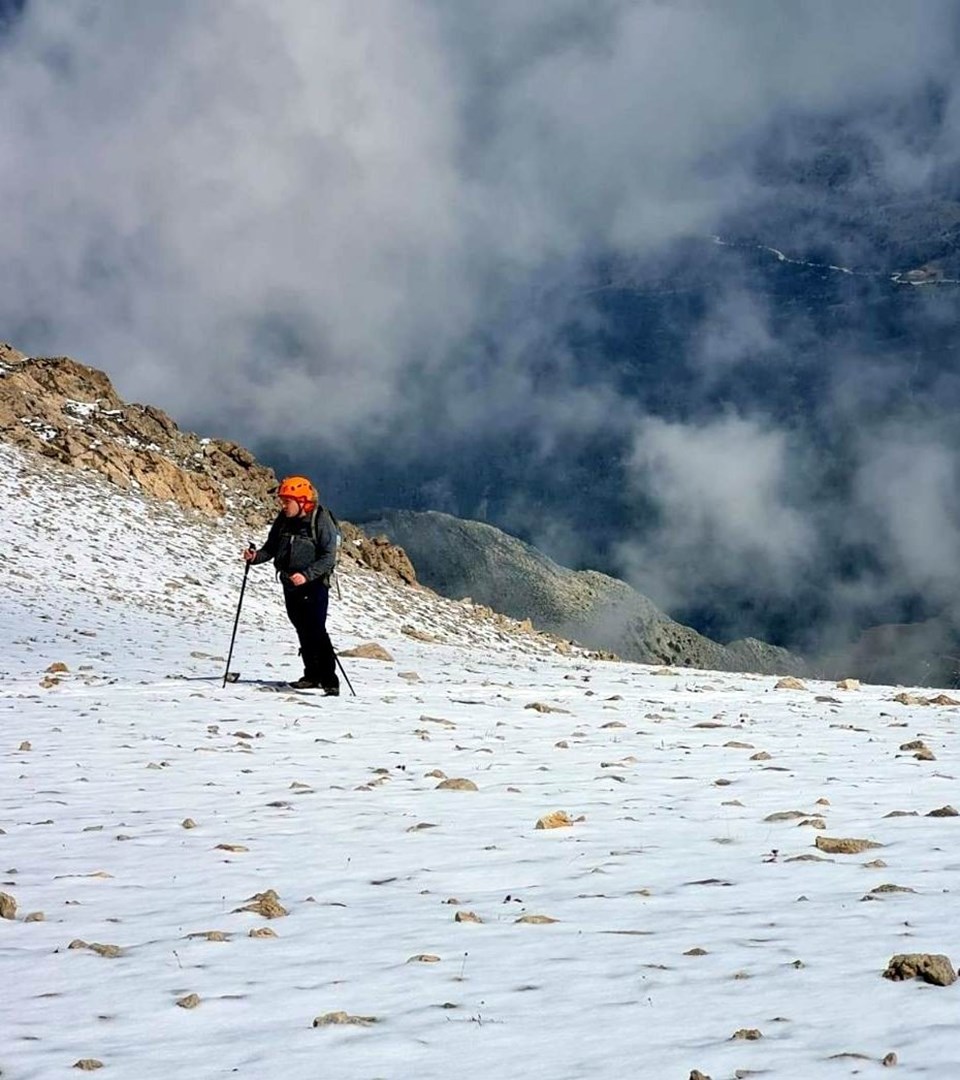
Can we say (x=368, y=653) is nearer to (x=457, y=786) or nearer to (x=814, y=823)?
(x=457, y=786)

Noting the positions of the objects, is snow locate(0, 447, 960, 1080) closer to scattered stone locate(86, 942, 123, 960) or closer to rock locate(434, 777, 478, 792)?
scattered stone locate(86, 942, 123, 960)

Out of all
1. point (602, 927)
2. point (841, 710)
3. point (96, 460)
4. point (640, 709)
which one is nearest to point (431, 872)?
point (602, 927)

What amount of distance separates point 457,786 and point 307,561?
7174 mm

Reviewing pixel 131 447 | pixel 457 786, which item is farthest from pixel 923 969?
pixel 131 447

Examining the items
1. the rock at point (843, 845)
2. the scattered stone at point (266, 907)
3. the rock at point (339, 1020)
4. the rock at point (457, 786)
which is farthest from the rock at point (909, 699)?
the rock at point (339, 1020)

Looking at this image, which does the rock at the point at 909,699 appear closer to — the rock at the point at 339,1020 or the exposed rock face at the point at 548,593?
the rock at the point at 339,1020

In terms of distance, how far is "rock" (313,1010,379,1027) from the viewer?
196 inches

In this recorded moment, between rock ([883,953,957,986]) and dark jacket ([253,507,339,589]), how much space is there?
1233 centimetres

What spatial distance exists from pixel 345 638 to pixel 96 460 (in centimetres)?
2061

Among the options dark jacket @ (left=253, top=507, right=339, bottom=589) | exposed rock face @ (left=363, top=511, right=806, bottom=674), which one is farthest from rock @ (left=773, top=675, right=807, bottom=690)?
exposed rock face @ (left=363, top=511, right=806, bottom=674)

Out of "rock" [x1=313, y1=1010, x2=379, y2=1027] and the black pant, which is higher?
the black pant

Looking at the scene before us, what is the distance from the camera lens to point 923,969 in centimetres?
496

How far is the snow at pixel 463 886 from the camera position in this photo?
4.71m

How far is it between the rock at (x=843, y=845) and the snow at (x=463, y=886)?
12 cm
